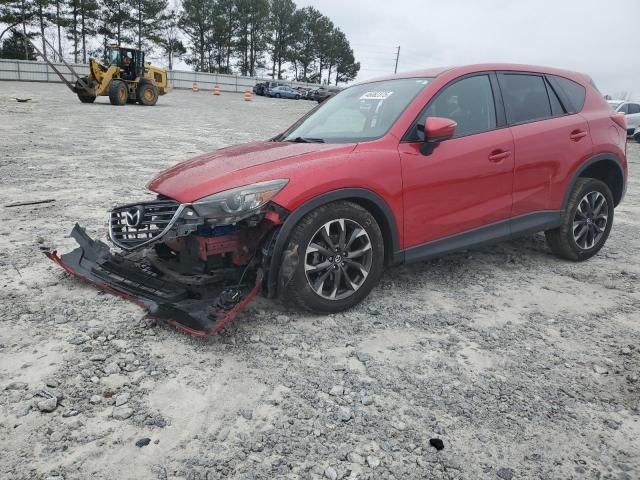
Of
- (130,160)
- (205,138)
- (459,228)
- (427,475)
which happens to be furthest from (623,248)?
(205,138)

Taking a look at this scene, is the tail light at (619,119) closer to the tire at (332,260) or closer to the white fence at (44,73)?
the tire at (332,260)

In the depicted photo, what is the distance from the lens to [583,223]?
4.68 meters

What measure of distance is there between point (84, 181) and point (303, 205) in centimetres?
502

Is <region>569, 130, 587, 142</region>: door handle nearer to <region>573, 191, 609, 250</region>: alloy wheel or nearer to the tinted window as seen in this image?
the tinted window

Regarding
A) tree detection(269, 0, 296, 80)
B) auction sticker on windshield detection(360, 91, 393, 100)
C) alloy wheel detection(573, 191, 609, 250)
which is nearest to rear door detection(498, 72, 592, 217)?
alloy wheel detection(573, 191, 609, 250)

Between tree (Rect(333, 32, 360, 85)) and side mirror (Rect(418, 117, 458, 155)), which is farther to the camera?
tree (Rect(333, 32, 360, 85))

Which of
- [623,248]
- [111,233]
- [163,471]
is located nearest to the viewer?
[163,471]

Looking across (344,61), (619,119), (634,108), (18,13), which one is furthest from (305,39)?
(619,119)

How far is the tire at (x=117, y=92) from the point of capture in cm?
Answer: 2031

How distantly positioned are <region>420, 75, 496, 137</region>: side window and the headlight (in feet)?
4.59

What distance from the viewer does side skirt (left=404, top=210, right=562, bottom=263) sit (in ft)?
12.2

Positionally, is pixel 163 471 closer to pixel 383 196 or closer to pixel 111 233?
pixel 111 233

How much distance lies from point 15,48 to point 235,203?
4954 centimetres

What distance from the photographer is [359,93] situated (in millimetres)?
4367
